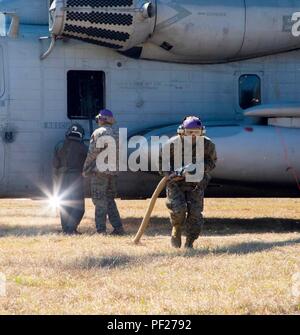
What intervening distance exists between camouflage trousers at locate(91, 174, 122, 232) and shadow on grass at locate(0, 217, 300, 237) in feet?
0.98

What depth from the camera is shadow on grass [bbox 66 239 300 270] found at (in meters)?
6.88

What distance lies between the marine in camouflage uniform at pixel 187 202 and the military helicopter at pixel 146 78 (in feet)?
5.71

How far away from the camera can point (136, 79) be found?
34.3 ft

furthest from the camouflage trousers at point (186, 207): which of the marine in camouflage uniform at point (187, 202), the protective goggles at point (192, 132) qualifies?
the protective goggles at point (192, 132)

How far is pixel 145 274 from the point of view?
6418 millimetres

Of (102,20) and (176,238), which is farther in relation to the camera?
(102,20)

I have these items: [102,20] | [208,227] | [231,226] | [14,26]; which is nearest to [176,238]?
[208,227]

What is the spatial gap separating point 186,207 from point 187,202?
0.11 metres

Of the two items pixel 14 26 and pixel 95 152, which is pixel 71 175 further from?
pixel 14 26

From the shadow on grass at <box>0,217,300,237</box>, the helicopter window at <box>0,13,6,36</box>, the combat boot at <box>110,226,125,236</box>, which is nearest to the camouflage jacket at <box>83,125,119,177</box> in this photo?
the combat boot at <box>110,226,125,236</box>

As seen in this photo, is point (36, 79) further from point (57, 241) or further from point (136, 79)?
point (57, 241)

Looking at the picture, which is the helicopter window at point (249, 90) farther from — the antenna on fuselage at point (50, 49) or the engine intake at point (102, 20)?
the antenna on fuselage at point (50, 49)
